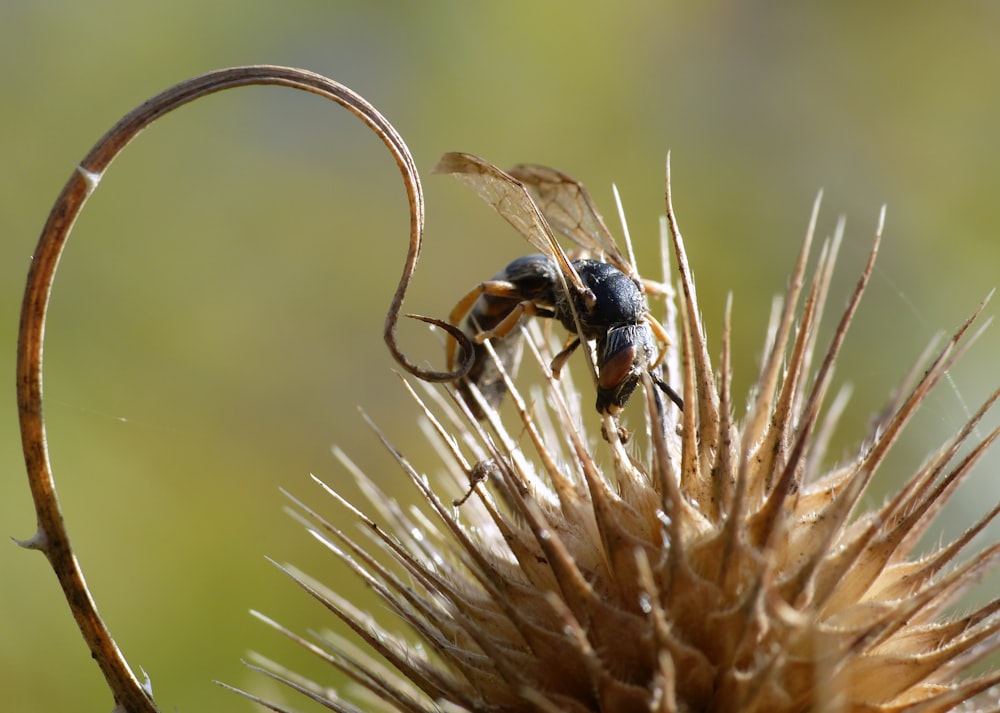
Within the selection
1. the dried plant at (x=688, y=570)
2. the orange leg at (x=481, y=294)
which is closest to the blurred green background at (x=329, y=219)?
the orange leg at (x=481, y=294)

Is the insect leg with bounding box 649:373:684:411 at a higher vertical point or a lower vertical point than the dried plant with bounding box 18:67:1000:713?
higher

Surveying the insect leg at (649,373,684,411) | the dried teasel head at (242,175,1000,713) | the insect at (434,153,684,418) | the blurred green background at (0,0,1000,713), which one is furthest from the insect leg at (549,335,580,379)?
the blurred green background at (0,0,1000,713)

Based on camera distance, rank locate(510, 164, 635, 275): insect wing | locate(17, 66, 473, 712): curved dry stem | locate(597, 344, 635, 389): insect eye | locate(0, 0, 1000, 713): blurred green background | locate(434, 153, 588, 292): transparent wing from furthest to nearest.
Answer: locate(0, 0, 1000, 713): blurred green background
locate(510, 164, 635, 275): insect wing
locate(597, 344, 635, 389): insect eye
locate(434, 153, 588, 292): transparent wing
locate(17, 66, 473, 712): curved dry stem

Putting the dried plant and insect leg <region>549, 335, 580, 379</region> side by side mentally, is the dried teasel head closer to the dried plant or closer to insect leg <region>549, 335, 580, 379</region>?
the dried plant

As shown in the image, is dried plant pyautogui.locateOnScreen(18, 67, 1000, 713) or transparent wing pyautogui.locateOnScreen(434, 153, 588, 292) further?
transparent wing pyautogui.locateOnScreen(434, 153, 588, 292)

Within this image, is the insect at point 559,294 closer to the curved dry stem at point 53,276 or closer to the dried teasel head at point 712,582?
the dried teasel head at point 712,582

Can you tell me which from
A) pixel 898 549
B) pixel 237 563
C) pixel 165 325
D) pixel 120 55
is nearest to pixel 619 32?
pixel 120 55

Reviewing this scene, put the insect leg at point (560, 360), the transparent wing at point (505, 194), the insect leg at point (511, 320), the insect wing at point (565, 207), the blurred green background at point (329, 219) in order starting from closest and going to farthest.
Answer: the transparent wing at point (505, 194) < the insect leg at point (560, 360) < the insect leg at point (511, 320) < the insect wing at point (565, 207) < the blurred green background at point (329, 219)

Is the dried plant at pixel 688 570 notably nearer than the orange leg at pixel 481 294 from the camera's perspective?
Yes

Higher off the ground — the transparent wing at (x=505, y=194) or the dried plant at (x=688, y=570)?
the transparent wing at (x=505, y=194)
